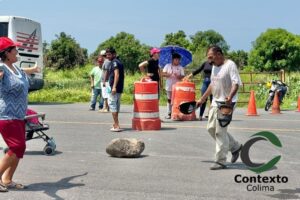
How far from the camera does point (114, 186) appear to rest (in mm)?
6930

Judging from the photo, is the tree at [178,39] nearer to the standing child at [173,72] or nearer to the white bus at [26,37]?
the white bus at [26,37]

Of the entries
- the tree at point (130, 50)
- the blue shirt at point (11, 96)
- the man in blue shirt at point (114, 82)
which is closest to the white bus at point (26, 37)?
the man in blue shirt at point (114, 82)

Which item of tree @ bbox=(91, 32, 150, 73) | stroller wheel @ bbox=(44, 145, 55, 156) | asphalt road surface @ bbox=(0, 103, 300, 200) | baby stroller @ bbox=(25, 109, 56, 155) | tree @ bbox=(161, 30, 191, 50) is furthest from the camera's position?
tree @ bbox=(161, 30, 191, 50)

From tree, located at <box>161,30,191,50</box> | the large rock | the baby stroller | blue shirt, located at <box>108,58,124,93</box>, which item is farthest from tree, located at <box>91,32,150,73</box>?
the large rock

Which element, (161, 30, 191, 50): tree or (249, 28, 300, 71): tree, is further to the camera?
(161, 30, 191, 50): tree

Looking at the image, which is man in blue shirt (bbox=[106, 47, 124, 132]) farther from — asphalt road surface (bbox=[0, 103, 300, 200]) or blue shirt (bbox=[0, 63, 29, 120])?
blue shirt (bbox=[0, 63, 29, 120])

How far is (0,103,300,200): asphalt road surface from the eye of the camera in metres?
6.57

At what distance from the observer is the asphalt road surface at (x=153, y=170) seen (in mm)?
6574

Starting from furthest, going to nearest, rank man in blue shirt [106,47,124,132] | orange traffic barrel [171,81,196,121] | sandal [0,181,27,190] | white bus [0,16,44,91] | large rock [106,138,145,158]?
white bus [0,16,44,91] → orange traffic barrel [171,81,196,121] → man in blue shirt [106,47,124,132] → large rock [106,138,145,158] → sandal [0,181,27,190]

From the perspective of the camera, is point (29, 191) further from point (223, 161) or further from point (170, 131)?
point (170, 131)

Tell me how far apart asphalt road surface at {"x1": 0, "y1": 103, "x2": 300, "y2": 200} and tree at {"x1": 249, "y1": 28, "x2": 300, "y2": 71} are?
232 feet

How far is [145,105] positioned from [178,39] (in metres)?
82.7

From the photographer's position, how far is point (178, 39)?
310ft

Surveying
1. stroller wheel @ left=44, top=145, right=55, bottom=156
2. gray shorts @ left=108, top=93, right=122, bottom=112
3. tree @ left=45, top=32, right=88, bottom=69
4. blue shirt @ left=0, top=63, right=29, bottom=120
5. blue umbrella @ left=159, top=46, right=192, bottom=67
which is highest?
tree @ left=45, top=32, right=88, bottom=69
